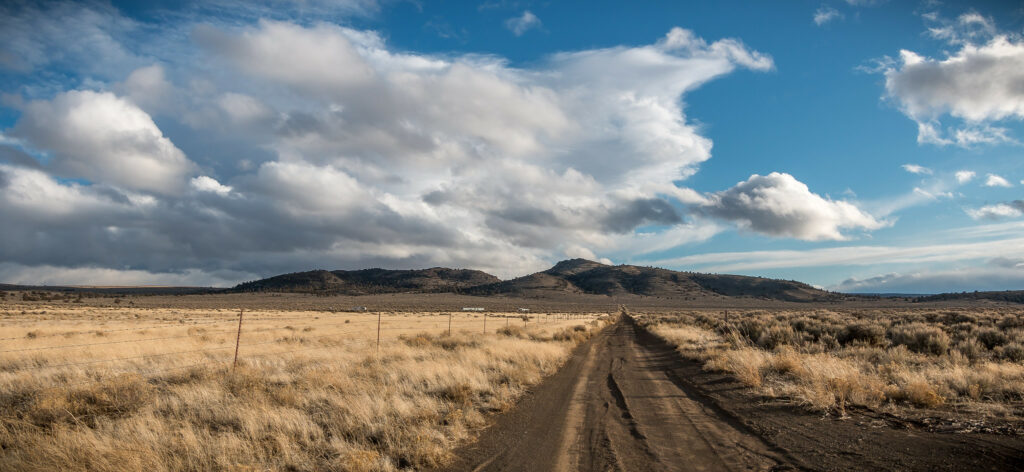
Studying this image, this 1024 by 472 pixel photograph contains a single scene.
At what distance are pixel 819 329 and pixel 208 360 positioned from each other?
1142 inches

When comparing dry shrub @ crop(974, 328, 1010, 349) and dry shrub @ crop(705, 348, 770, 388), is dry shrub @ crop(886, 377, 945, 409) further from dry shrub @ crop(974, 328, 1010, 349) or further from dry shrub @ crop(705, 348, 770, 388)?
dry shrub @ crop(974, 328, 1010, 349)

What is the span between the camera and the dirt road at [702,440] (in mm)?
6617

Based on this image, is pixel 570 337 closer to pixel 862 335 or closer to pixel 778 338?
pixel 778 338

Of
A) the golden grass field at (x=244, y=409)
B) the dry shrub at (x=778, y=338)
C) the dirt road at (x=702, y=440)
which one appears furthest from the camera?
the dry shrub at (x=778, y=338)

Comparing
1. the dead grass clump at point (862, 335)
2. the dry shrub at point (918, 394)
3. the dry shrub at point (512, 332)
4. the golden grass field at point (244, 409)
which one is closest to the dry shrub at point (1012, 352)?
the dead grass clump at point (862, 335)

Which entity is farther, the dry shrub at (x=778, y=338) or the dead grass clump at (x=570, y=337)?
the dead grass clump at (x=570, y=337)

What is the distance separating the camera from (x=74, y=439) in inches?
274

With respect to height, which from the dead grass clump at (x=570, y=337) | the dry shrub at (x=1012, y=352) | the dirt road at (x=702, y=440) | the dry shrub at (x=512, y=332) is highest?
the dry shrub at (x=1012, y=352)

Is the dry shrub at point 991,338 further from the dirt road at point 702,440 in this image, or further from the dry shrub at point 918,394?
the dirt road at point 702,440

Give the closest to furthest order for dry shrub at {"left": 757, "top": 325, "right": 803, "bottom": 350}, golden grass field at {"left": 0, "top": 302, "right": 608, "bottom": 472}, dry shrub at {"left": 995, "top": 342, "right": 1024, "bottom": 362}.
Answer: golden grass field at {"left": 0, "top": 302, "right": 608, "bottom": 472} → dry shrub at {"left": 995, "top": 342, "right": 1024, "bottom": 362} → dry shrub at {"left": 757, "top": 325, "right": 803, "bottom": 350}

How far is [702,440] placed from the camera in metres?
7.95

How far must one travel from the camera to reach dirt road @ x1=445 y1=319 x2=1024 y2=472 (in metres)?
6.62

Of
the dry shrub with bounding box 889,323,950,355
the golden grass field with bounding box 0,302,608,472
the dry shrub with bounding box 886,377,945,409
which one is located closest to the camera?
the golden grass field with bounding box 0,302,608,472

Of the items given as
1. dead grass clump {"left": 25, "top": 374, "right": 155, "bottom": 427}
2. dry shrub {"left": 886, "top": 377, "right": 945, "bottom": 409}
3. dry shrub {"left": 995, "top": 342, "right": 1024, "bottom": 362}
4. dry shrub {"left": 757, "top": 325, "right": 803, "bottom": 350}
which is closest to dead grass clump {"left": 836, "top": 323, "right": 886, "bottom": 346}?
dry shrub {"left": 757, "top": 325, "right": 803, "bottom": 350}
